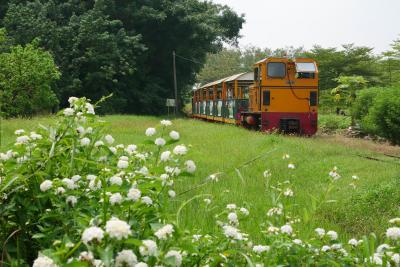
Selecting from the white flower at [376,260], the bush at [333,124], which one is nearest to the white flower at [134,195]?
the white flower at [376,260]

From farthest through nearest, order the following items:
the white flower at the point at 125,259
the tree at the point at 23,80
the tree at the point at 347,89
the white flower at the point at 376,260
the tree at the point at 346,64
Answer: the tree at the point at 346,64 → the tree at the point at 347,89 → the tree at the point at 23,80 → the white flower at the point at 376,260 → the white flower at the point at 125,259

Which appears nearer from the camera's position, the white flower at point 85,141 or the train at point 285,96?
the white flower at point 85,141

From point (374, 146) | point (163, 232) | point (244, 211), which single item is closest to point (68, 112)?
point (244, 211)

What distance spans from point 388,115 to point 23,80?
18635 mm

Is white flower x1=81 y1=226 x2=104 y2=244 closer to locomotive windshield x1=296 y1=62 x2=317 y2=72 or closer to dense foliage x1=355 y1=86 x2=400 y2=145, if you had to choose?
dense foliage x1=355 y1=86 x2=400 y2=145

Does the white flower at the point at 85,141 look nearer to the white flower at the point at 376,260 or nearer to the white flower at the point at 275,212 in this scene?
the white flower at the point at 275,212

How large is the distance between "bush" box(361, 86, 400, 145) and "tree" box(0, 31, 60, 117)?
17640mm

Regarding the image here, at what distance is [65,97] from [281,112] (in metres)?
21.0

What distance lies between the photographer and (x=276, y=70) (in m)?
18.9

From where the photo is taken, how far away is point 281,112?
18.6 m

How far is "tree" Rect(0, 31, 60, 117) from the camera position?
26641 millimetres

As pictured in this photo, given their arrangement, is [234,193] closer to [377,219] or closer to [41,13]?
[377,219]

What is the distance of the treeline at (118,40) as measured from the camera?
111 feet

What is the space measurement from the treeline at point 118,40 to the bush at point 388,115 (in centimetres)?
1825
